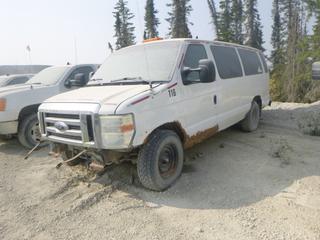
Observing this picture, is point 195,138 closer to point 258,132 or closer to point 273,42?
point 258,132

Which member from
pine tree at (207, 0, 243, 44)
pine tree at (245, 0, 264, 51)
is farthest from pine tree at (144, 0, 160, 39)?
pine tree at (245, 0, 264, 51)

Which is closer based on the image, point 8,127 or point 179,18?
point 8,127

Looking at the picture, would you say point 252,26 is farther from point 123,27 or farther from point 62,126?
point 62,126

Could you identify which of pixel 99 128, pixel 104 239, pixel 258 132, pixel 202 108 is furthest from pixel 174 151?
pixel 258 132

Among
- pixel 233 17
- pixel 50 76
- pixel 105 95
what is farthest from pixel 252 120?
pixel 233 17

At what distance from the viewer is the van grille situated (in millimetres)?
3801

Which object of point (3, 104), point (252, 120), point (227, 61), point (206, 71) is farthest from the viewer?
point (252, 120)

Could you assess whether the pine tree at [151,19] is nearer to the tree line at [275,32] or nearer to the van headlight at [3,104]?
the tree line at [275,32]

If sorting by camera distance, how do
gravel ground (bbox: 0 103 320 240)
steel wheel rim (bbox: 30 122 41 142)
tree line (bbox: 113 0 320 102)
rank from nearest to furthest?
gravel ground (bbox: 0 103 320 240)
steel wheel rim (bbox: 30 122 41 142)
tree line (bbox: 113 0 320 102)

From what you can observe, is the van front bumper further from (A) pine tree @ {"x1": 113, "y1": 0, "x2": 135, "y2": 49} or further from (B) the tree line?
(A) pine tree @ {"x1": 113, "y1": 0, "x2": 135, "y2": 49}

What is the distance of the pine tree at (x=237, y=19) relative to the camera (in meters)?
43.0

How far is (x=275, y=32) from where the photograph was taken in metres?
46.2

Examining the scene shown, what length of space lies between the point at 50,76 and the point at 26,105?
4.50ft

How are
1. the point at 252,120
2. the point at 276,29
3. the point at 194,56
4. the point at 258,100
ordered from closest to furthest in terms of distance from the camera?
the point at 194,56
the point at 252,120
the point at 258,100
the point at 276,29
